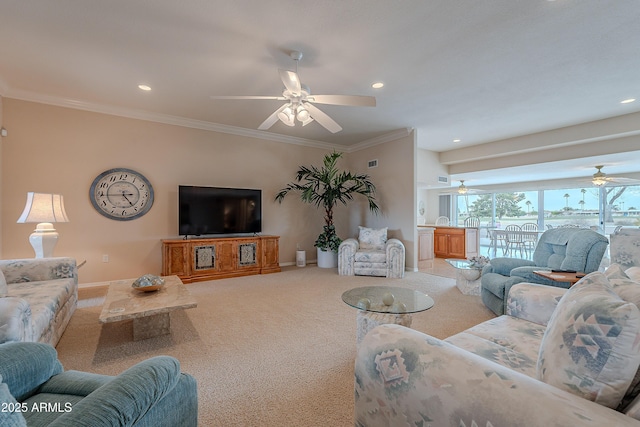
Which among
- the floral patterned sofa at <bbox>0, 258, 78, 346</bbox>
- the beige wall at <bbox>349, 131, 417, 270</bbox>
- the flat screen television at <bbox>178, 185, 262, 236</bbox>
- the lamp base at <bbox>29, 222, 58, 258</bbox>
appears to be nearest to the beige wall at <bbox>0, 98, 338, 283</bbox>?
the flat screen television at <bbox>178, 185, 262, 236</bbox>

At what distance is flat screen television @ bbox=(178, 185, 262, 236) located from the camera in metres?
4.42

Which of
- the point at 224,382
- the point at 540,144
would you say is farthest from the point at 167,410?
the point at 540,144

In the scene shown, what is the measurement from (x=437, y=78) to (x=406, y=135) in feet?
6.54

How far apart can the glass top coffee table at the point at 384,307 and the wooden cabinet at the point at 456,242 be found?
5.21 meters

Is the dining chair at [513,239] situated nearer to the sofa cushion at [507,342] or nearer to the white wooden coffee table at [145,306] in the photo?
the sofa cushion at [507,342]

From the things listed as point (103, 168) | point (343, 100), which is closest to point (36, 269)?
point (103, 168)

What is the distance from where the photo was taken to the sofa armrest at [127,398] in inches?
27.4

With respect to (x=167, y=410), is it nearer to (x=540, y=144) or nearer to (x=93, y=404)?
(x=93, y=404)

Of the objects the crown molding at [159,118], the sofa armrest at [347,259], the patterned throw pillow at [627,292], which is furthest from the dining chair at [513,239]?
the patterned throw pillow at [627,292]

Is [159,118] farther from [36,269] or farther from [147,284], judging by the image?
[147,284]

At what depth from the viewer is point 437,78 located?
320 cm

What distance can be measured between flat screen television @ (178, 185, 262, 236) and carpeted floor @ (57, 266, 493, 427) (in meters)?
1.20

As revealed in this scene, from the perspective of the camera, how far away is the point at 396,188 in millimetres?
5398

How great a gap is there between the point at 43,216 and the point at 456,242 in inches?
294
